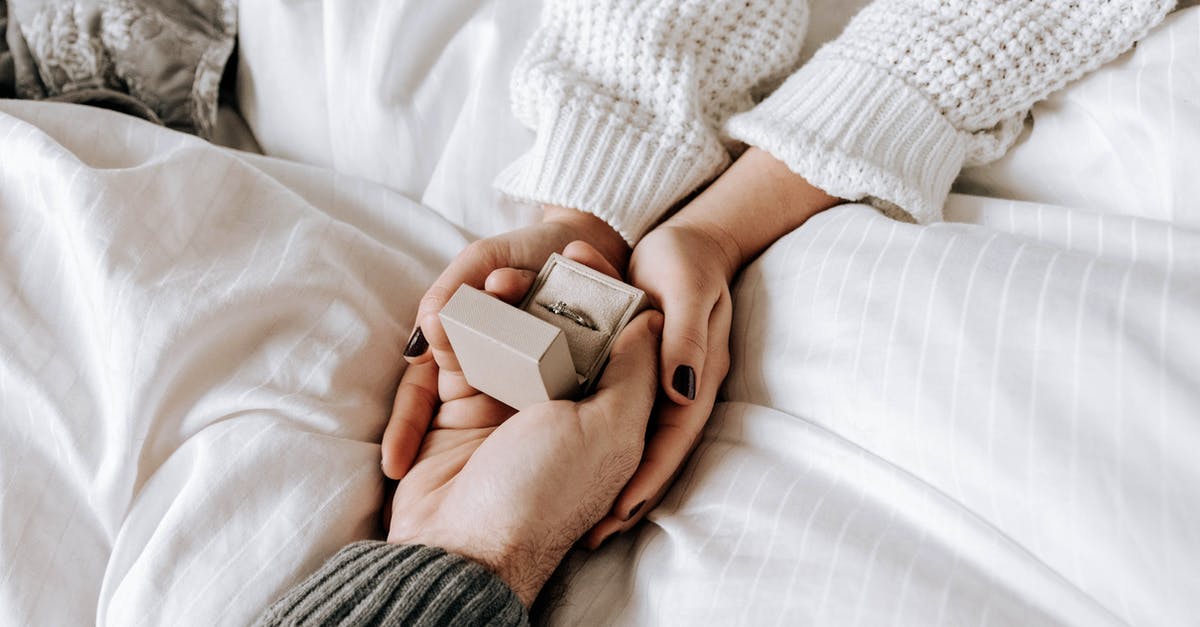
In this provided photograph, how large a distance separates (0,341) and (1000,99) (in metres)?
0.75

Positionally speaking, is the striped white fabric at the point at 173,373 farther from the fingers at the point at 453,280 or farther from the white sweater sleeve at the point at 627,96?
the white sweater sleeve at the point at 627,96

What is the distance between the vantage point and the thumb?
0.48 meters

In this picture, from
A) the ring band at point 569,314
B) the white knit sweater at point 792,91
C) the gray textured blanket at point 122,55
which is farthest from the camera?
the gray textured blanket at point 122,55

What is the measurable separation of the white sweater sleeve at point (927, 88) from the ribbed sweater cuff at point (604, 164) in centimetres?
7

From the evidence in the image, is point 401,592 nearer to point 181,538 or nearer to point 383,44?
point 181,538

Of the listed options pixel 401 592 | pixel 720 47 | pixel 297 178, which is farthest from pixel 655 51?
pixel 401 592

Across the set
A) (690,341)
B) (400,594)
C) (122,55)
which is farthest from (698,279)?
(122,55)

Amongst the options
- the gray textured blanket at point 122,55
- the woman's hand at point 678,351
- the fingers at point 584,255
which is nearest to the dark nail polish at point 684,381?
the woman's hand at point 678,351

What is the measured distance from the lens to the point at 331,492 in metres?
0.50

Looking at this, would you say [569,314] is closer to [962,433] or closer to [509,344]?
[509,344]

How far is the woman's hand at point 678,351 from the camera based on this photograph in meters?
0.50

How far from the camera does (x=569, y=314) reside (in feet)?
1.65

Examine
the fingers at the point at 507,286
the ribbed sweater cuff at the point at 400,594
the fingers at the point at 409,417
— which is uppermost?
the fingers at the point at 507,286

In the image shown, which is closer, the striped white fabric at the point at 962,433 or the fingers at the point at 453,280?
the striped white fabric at the point at 962,433
